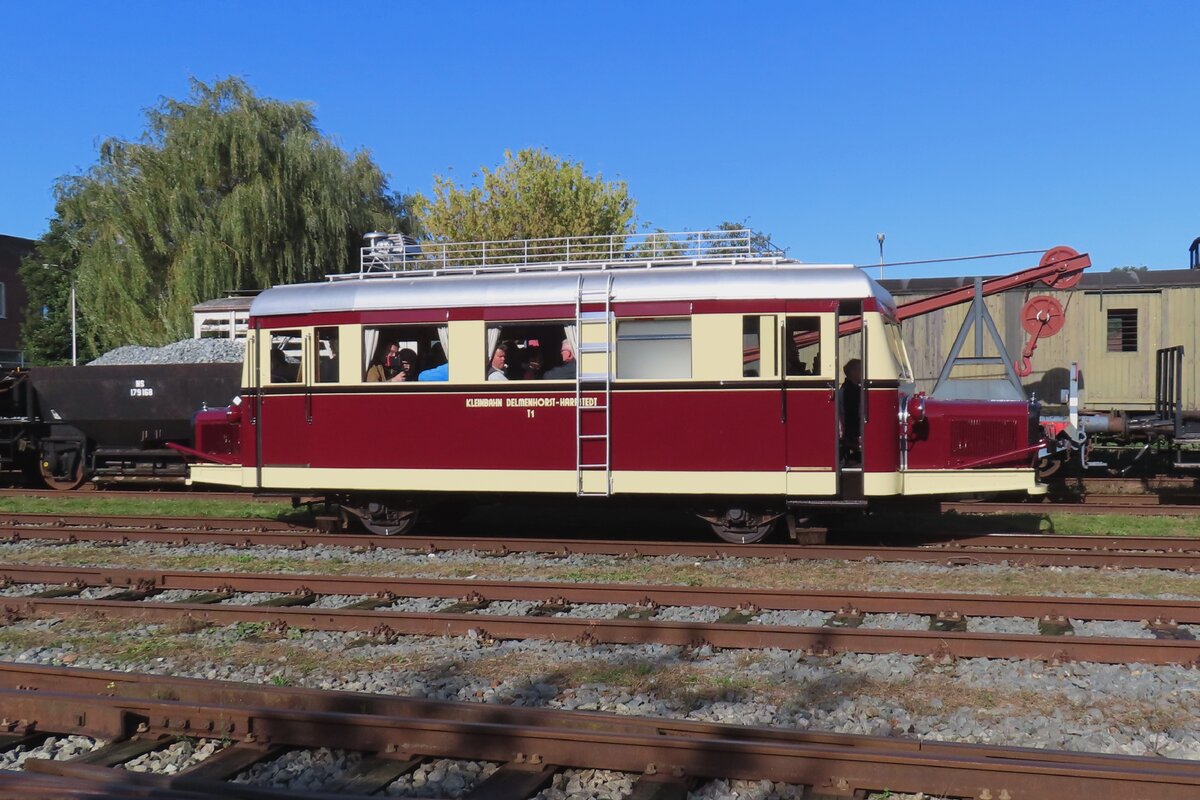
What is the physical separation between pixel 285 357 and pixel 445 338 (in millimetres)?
2010

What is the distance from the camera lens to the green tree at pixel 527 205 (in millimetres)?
31938

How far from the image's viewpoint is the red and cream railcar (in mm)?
10031

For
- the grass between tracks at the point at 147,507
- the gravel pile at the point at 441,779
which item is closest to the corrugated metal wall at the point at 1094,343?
the grass between tracks at the point at 147,507

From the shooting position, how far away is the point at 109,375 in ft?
54.2

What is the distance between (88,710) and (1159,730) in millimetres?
5429

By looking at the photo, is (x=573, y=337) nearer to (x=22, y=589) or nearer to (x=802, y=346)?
(x=802, y=346)

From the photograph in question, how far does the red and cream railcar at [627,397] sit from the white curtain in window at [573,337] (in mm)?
23

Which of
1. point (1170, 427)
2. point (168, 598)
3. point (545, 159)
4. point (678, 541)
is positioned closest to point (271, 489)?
point (168, 598)

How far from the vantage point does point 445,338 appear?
1083cm

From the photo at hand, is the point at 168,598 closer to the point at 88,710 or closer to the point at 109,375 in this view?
the point at 88,710

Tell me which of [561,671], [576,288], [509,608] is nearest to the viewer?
[561,671]

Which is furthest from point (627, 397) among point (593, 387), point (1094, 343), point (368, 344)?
point (1094, 343)

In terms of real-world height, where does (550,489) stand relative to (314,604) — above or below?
above

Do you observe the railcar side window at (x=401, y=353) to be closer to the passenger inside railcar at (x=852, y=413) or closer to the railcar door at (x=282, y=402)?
the railcar door at (x=282, y=402)
